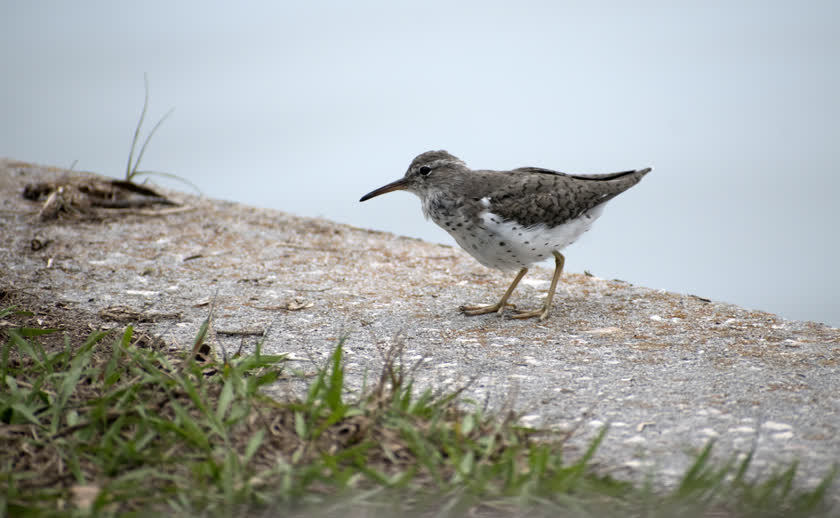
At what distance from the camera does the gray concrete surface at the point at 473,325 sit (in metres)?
3.48

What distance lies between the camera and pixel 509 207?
537cm

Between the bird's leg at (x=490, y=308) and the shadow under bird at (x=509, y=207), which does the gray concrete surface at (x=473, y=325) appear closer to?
the bird's leg at (x=490, y=308)

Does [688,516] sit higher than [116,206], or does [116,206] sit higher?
[116,206]

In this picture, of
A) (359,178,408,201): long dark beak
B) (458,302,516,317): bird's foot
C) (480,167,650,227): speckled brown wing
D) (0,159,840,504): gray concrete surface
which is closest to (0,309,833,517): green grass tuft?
(0,159,840,504): gray concrete surface

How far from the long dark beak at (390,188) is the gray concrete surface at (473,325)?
0.76 meters

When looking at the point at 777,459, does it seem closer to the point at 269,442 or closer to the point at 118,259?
the point at 269,442

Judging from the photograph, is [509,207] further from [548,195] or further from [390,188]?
[390,188]

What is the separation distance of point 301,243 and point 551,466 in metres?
5.03

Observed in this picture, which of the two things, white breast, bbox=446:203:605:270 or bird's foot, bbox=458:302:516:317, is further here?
bird's foot, bbox=458:302:516:317

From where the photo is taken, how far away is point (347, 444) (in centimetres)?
309

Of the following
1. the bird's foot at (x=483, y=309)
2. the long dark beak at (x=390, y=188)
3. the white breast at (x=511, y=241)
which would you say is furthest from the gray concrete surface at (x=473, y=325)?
the long dark beak at (x=390, y=188)

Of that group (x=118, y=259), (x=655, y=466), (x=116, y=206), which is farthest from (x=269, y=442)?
→ (x=116, y=206)

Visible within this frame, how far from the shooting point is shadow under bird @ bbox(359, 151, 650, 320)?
5.35m

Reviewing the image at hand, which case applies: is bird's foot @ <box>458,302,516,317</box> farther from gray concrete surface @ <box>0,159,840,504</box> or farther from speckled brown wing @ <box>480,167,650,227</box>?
speckled brown wing @ <box>480,167,650,227</box>
